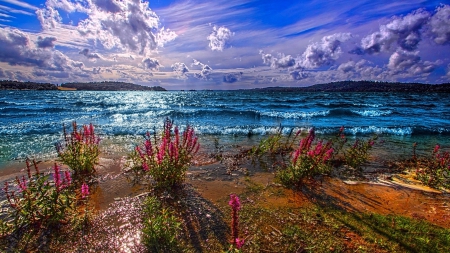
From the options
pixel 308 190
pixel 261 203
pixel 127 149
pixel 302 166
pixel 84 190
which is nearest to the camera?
pixel 84 190

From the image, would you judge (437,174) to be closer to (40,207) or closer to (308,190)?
(308,190)

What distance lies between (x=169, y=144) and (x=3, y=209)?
354cm

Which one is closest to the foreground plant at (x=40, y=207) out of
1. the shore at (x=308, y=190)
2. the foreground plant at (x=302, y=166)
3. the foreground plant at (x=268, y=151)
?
the shore at (x=308, y=190)

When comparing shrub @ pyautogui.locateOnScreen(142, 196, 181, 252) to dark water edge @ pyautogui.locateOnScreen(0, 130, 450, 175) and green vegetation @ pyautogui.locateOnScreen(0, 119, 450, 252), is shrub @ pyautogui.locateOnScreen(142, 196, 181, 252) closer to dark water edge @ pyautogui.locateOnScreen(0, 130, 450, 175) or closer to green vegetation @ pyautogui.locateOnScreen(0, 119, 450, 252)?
green vegetation @ pyautogui.locateOnScreen(0, 119, 450, 252)

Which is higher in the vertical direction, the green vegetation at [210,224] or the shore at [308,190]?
the green vegetation at [210,224]

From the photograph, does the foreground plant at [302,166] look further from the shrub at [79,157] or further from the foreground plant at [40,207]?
the shrub at [79,157]

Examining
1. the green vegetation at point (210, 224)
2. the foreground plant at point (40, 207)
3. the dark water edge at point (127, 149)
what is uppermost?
the foreground plant at point (40, 207)

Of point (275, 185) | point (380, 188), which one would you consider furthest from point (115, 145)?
point (380, 188)

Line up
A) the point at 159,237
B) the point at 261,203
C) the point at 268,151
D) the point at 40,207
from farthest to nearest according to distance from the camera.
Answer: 1. the point at 268,151
2. the point at 261,203
3. the point at 40,207
4. the point at 159,237

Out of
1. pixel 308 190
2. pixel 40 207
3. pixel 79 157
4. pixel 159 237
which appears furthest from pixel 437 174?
pixel 79 157

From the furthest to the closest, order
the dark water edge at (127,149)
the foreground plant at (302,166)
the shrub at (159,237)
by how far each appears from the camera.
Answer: the dark water edge at (127,149), the foreground plant at (302,166), the shrub at (159,237)

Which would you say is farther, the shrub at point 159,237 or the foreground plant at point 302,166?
the foreground plant at point 302,166

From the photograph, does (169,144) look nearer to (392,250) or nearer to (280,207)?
(280,207)

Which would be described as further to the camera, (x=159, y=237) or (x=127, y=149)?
(x=127, y=149)
